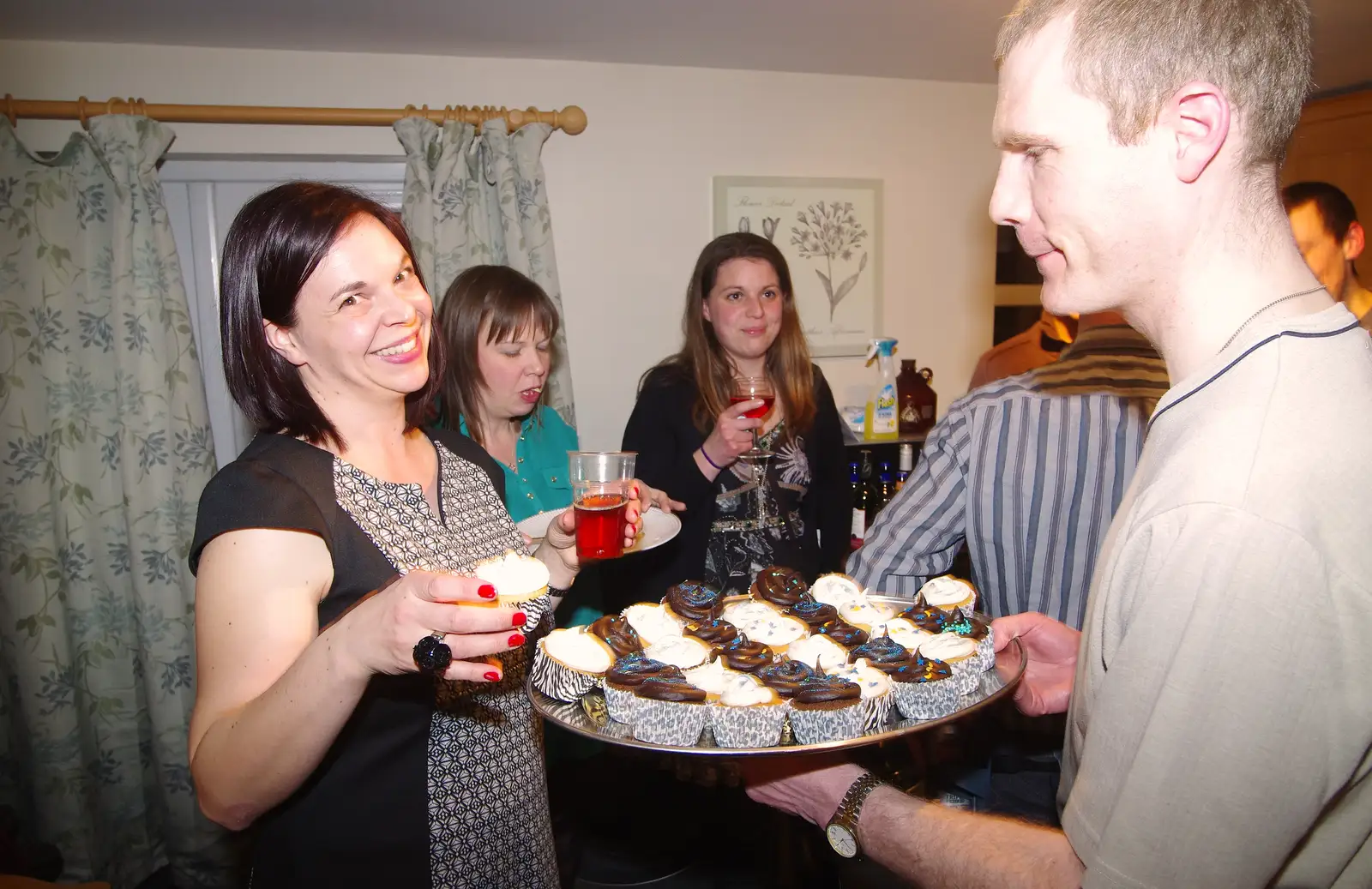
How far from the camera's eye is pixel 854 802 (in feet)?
4.46

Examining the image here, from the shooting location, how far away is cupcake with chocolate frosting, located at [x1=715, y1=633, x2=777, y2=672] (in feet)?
5.25

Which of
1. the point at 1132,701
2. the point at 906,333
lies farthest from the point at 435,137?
the point at 1132,701

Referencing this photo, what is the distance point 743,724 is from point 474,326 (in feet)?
6.43

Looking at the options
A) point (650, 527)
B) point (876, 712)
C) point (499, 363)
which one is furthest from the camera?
point (499, 363)

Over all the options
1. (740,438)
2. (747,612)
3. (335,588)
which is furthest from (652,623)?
(740,438)

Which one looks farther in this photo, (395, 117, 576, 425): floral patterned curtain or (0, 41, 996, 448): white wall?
(395, 117, 576, 425): floral patterned curtain

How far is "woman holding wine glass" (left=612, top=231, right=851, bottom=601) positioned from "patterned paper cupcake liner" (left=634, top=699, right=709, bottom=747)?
148 centimetres

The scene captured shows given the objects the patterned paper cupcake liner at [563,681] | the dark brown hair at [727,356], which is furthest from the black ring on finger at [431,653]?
the dark brown hair at [727,356]

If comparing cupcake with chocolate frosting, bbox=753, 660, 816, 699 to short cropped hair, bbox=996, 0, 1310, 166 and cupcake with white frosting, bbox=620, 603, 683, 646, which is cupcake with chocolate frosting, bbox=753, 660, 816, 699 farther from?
short cropped hair, bbox=996, 0, 1310, 166

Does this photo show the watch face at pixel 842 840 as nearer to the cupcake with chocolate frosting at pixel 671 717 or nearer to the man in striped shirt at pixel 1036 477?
the cupcake with chocolate frosting at pixel 671 717

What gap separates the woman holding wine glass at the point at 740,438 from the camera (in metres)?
2.98

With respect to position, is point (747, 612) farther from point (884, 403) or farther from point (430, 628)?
point (884, 403)

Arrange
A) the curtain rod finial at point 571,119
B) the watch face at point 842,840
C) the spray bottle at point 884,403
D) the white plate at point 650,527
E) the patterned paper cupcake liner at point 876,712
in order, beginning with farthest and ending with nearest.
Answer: the spray bottle at point 884,403 < the curtain rod finial at point 571,119 < the white plate at point 650,527 < the patterned paper cupcake liner at point 876,712 < the watch face at point 842,840

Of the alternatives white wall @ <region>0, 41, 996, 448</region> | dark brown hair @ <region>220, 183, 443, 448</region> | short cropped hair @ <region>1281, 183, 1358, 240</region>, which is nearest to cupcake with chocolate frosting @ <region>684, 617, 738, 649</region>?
dark brown hair @ <region>220, 183, 443, 448</region>
